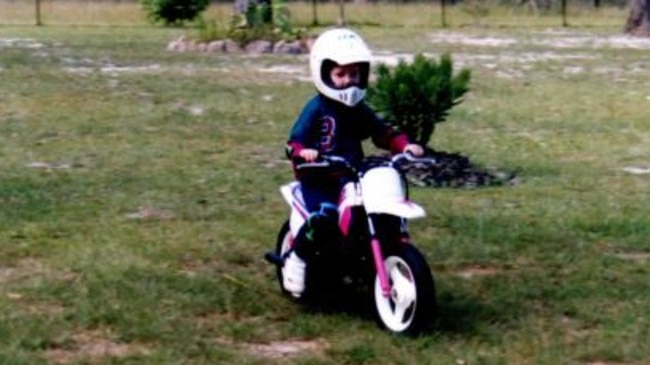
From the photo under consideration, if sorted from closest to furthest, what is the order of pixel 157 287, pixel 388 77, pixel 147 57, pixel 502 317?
pixel 502 317
pixel 157 287
pixel 388 77
pixel 147 57

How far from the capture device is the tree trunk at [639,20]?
33750mm

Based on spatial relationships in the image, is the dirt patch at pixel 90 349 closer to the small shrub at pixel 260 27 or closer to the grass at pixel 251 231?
the grass at pixel 251 231

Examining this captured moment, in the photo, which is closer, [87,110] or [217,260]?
[217,260]

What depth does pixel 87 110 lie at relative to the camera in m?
16.0

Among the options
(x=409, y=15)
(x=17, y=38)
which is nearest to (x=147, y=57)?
(x=17, y=38)

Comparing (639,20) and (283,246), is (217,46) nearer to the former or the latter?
(639,20)

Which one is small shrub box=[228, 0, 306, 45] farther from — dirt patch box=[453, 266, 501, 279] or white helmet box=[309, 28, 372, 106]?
white helmet box=[309, 28, 372, 106]

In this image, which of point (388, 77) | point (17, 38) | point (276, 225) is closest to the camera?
point (276, 225)

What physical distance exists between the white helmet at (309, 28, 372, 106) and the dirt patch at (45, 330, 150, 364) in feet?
4.65

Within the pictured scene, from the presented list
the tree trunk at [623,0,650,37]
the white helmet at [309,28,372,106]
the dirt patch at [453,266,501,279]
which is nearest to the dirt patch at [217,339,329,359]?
the white helmet at [309,28,372,106]

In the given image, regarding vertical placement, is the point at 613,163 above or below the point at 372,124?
below

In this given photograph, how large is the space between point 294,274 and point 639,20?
28.2m

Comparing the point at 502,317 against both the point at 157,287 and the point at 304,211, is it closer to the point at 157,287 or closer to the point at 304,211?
the point at 304,211

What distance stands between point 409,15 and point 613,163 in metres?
33.1
